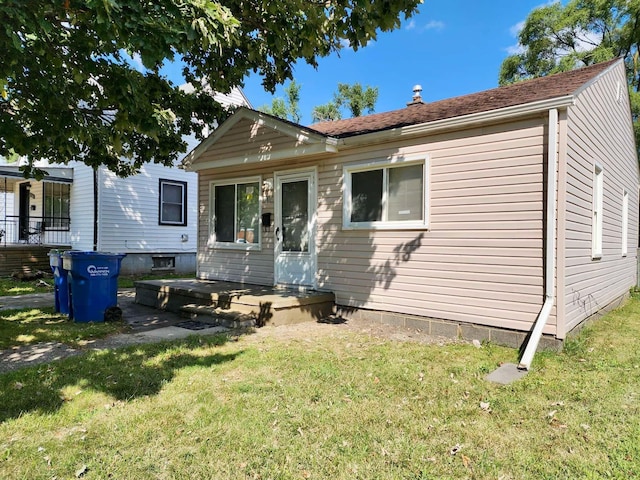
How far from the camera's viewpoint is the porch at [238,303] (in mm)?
6457

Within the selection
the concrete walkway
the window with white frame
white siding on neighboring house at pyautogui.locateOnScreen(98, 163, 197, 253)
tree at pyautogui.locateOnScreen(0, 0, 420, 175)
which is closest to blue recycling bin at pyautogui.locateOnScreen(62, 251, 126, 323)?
the concrete walkway

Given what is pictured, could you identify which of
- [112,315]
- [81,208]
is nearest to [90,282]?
[112,315]

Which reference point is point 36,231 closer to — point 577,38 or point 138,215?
point 138,215

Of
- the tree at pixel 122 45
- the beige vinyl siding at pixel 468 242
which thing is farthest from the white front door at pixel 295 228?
the tree at pixel 122 45

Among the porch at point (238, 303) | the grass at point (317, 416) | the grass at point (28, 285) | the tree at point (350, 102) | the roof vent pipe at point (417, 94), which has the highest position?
the tree at point (350, 102)

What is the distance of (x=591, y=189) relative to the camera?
20.6ft

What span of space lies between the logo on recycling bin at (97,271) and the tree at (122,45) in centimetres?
171

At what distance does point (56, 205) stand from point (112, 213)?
356 centimetres

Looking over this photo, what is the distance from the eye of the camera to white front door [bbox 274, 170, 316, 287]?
7.49 m

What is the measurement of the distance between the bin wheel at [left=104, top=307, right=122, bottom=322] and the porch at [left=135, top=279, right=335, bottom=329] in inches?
42.2

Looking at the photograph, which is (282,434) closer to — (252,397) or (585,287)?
(252,397)

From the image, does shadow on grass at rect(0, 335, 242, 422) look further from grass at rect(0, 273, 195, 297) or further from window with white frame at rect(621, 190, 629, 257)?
window with white frame at rect(621, 190, 629, 257)

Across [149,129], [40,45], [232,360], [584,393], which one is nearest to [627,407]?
[584,393]

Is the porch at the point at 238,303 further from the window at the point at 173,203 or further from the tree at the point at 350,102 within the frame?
the tree at the point at 350,102
